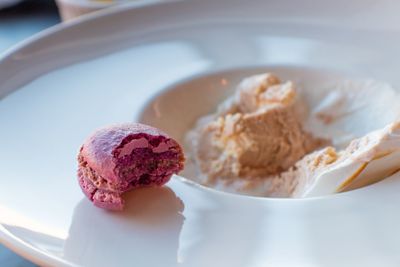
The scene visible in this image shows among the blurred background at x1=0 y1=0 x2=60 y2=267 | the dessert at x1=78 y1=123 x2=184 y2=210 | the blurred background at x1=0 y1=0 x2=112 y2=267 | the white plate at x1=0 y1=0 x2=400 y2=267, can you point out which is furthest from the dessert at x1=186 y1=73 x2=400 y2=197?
the blurred background at x1=0 y1=0 x2=60 y2=267

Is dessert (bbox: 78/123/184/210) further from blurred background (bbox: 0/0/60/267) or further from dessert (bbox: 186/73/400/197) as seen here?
blurred background (bbox: 0/0/60/267)

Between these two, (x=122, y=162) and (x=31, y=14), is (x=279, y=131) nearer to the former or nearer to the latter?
(x=122, y=162)

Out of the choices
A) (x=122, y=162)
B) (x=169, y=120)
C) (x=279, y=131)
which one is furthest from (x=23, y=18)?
(x=122, y=162)

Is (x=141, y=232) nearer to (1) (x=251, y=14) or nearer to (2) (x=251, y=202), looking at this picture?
(2) (x=251, y=202)

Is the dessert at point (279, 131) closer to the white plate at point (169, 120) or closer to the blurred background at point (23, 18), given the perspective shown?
the white plate at point (169, 120)

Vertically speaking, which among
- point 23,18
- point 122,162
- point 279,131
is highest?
point 23,18

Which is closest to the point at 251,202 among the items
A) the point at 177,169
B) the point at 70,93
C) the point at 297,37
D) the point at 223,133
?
the point at 177,169

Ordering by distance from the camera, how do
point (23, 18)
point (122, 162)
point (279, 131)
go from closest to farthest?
point (122, 162), point (279, 131), point (23, 18)
